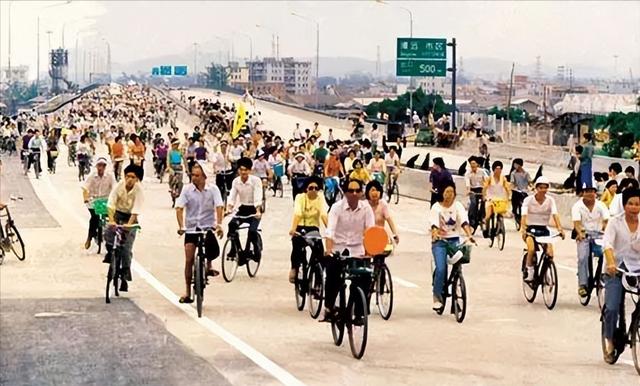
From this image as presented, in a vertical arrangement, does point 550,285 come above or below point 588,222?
below

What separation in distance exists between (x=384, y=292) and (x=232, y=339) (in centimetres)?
234

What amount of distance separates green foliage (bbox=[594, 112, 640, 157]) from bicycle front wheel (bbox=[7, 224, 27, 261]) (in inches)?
1258

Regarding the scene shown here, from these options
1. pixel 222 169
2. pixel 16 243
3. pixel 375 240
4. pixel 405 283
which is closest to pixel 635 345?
pixel 375 240

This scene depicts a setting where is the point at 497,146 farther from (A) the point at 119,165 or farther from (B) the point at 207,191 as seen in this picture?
(B) the point at 207,191

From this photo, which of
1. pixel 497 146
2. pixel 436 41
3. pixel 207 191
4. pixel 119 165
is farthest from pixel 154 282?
pixel 497 146

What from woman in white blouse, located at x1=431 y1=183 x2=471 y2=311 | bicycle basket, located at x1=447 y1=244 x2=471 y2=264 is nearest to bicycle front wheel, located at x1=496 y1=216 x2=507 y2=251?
woman in white blouse, located at x1=431 y1=183 x2=471 y2=311

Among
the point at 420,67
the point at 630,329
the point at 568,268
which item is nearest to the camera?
the point at 630,329

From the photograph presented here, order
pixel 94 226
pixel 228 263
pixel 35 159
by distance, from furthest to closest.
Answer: pixel 35 159
pixel 94 226
pixel 228 263

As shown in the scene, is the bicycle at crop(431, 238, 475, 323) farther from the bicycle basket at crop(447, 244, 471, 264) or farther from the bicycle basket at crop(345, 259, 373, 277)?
the bicycle basket at crop(345, 259, 373, 277)

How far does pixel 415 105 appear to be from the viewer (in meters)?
109

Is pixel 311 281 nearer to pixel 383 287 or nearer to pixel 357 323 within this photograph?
pixel 383 287

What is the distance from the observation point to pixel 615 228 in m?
12.0

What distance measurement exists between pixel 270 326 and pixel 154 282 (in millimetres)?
4273

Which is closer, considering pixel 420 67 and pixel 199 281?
pixel 199 281
